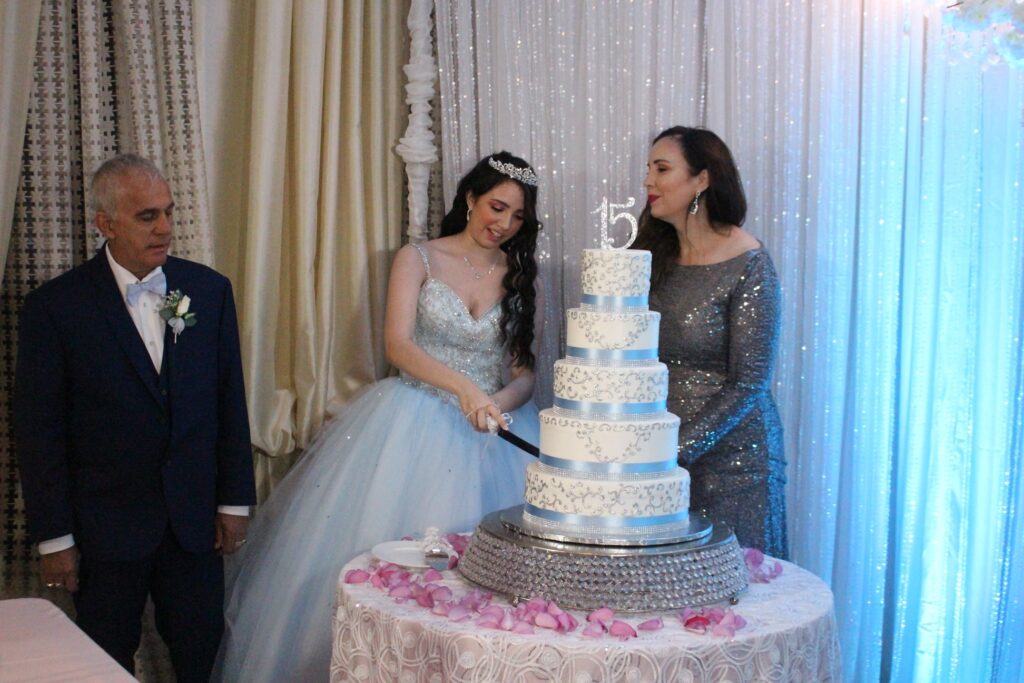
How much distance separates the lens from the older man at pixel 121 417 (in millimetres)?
3154

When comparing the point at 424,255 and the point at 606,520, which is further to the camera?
the point at 424,255

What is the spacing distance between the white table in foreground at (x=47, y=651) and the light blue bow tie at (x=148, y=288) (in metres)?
0.91

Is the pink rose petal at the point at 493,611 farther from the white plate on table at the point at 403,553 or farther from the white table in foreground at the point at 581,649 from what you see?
the white plate on table at the point at 403,553

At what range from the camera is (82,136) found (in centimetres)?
368

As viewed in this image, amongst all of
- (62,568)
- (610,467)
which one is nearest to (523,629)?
(610,467)

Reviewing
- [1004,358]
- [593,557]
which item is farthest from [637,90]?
[593,557]

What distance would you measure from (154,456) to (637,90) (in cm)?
197

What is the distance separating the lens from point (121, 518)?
10.5ft

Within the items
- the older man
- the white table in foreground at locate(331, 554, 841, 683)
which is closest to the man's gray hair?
the older man

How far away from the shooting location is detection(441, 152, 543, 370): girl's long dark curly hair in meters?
3.86

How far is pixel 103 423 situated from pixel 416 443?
0.93 meters

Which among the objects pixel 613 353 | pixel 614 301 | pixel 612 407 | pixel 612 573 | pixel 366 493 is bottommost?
pixel 366 493

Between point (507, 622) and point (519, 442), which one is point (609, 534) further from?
point (519, 442)

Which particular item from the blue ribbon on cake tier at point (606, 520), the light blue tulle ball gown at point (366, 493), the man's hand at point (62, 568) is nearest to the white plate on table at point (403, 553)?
the blue ribbon on cake tier at point (606, 520)
